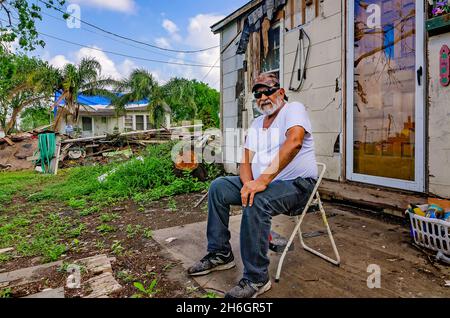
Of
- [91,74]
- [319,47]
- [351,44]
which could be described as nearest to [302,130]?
[351,44]

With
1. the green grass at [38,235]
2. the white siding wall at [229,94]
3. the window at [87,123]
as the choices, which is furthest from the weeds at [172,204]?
the window at [87,123]

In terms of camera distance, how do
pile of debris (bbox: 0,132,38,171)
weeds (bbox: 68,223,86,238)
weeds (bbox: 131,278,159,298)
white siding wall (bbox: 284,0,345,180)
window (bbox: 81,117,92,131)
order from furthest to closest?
window (bbox: 81,117,92,131) → pile of debris (bbox: 0,132,38,171) → white siding wall (bbox: 284,0,345,180) → weeds (bbox: 68,223,86,238) → weeds (bbox: 131,278,159,298)

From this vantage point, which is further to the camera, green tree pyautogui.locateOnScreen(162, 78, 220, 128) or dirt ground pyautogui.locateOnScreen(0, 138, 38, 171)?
green tree pyautogui.locateOnScreen(162, 78, 220, 128)

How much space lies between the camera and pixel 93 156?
14.3 metres

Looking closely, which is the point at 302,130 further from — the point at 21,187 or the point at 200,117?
the point at 200,117

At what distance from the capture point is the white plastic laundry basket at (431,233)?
236cm

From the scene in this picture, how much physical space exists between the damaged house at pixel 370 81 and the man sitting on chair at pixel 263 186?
1.78m

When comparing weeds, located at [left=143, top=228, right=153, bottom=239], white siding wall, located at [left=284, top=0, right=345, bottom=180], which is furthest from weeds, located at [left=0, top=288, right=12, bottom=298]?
white siding wall, located at [left=284, top=0, right=345, bottom=180]

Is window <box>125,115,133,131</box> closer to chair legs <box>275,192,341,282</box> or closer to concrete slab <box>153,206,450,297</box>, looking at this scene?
concrete slab <box>153,206,450,297</box>

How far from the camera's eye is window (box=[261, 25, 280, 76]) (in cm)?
559

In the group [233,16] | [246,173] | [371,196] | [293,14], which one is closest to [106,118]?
[233,16]

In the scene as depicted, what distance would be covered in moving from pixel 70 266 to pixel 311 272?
2.03 metres

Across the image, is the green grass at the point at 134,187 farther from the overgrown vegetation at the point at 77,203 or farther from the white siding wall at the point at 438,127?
the white siding wall at the point at 438,127

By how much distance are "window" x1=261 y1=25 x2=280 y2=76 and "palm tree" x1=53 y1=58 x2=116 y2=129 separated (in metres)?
16.6
